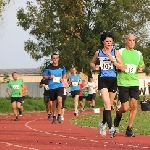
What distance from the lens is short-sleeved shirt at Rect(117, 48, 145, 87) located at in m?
14.7

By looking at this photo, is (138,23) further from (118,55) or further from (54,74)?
(118,55)

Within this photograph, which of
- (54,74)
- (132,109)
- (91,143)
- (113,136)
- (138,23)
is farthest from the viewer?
(138,23)

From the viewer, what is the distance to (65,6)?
6769 cm

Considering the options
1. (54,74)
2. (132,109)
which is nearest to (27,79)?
(54,74)

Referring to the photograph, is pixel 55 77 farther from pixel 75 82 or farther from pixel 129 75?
pixel 75 82

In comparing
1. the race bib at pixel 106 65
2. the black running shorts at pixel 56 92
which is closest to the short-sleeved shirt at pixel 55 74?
the black running shorts at pixel 56 92

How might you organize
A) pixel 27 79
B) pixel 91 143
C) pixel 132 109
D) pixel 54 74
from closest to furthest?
pixel 91 143, pixel 132 109, pixel 54 74, pixel 27 79

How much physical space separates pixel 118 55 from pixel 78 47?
171ft

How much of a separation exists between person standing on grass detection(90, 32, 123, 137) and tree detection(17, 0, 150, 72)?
51028mm

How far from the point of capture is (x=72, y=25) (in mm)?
66938

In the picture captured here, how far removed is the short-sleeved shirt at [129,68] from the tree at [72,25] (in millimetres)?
50841

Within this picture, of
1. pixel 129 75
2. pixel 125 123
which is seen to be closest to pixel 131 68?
pixel 129 75

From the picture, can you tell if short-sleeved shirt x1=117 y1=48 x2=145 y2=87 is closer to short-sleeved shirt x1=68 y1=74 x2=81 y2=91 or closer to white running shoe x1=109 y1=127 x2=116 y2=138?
white running shoe x1=109 y1=127 x2=116 y2=138

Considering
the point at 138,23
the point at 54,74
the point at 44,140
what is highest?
the point at 138,23
